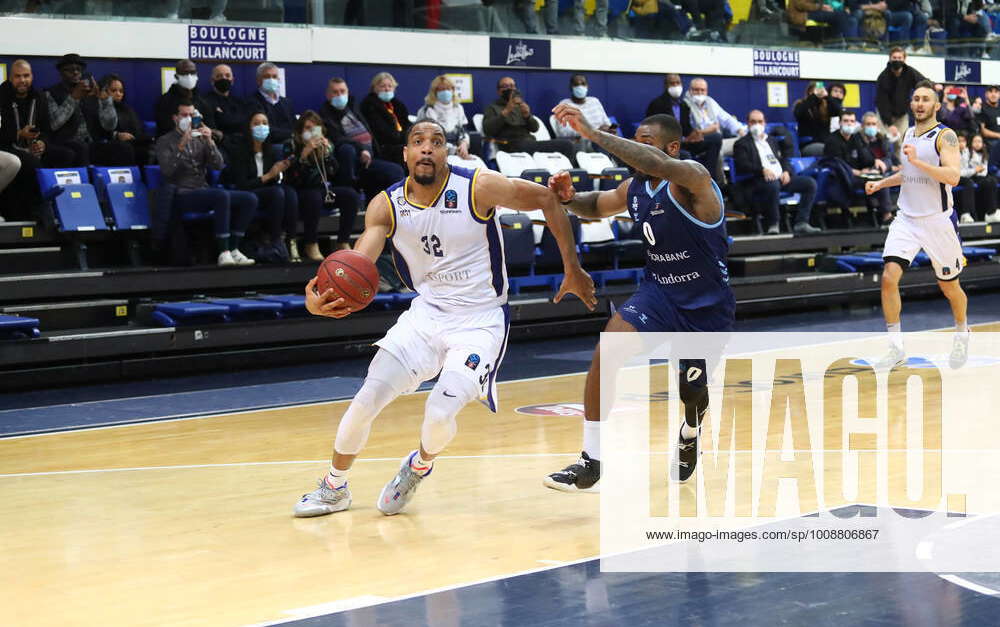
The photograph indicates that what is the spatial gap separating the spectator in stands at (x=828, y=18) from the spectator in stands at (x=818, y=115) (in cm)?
172

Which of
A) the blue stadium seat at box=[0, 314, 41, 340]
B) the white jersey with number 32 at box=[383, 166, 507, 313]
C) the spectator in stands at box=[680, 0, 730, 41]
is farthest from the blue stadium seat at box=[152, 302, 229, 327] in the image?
the spectator in stands at box=[680, 0, 730, 41]

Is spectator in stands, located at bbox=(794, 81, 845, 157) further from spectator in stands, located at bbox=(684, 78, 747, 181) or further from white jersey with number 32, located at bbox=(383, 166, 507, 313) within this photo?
white jersey with number 32, located at bbox=(383, 166, 507, 313)

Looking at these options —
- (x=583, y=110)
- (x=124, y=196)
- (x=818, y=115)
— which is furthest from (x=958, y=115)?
(x=124, y=196)

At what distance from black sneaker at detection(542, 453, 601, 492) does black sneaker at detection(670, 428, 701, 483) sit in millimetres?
531

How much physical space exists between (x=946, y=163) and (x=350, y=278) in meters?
6.33

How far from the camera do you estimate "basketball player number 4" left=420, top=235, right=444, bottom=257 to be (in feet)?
21.4

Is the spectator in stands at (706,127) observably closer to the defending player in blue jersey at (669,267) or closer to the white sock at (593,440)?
the defending player in blue jersey at (669,267)

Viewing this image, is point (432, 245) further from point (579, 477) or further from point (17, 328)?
point (17, 328)

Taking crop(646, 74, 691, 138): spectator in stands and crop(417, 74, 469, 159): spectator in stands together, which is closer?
crop(417, 74, 469, 159): spectator in stands

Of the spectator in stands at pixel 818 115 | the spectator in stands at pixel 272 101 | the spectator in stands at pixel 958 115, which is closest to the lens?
the spectator in stands at pixel 272 101

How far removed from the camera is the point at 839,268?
56.4ft

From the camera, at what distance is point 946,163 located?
10.8 m

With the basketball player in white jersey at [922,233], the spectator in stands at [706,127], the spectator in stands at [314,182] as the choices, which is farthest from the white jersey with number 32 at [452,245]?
the spectator in stands at [706,127]

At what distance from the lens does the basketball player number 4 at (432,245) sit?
6535 millimetres
